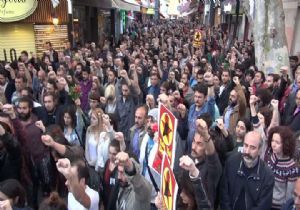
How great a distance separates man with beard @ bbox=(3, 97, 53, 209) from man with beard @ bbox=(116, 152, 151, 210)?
1284mm

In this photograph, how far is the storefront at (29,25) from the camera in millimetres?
14539

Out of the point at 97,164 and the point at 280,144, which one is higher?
the point at 280,144

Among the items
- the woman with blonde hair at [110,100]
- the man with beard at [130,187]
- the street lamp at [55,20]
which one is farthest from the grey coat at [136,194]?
the street lamp at [55,20]

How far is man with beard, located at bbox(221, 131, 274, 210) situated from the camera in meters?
3.62

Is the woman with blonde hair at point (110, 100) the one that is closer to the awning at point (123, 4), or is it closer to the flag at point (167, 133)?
the flag at point (167, 133)

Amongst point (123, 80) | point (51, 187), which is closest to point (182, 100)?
point (123, 80)

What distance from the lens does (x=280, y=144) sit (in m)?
3.88

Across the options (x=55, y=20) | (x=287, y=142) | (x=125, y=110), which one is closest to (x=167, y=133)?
(x=287, y=142)

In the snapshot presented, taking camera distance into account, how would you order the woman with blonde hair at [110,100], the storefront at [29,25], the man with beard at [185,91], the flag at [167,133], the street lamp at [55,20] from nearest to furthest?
the flag at [167,133] → the woman with blonde hair at [110,100] → the man with beard at [185,91] → the storefront at [29,25] → the street lamp at [55,20]

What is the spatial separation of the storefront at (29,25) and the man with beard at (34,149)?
30.6 ft

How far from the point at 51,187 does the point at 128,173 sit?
5.79 feet

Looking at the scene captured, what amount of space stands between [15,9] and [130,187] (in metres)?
12.5

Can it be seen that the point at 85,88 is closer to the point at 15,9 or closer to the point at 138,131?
the point at 138,131

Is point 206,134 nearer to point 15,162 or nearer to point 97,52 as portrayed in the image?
point 15,162
